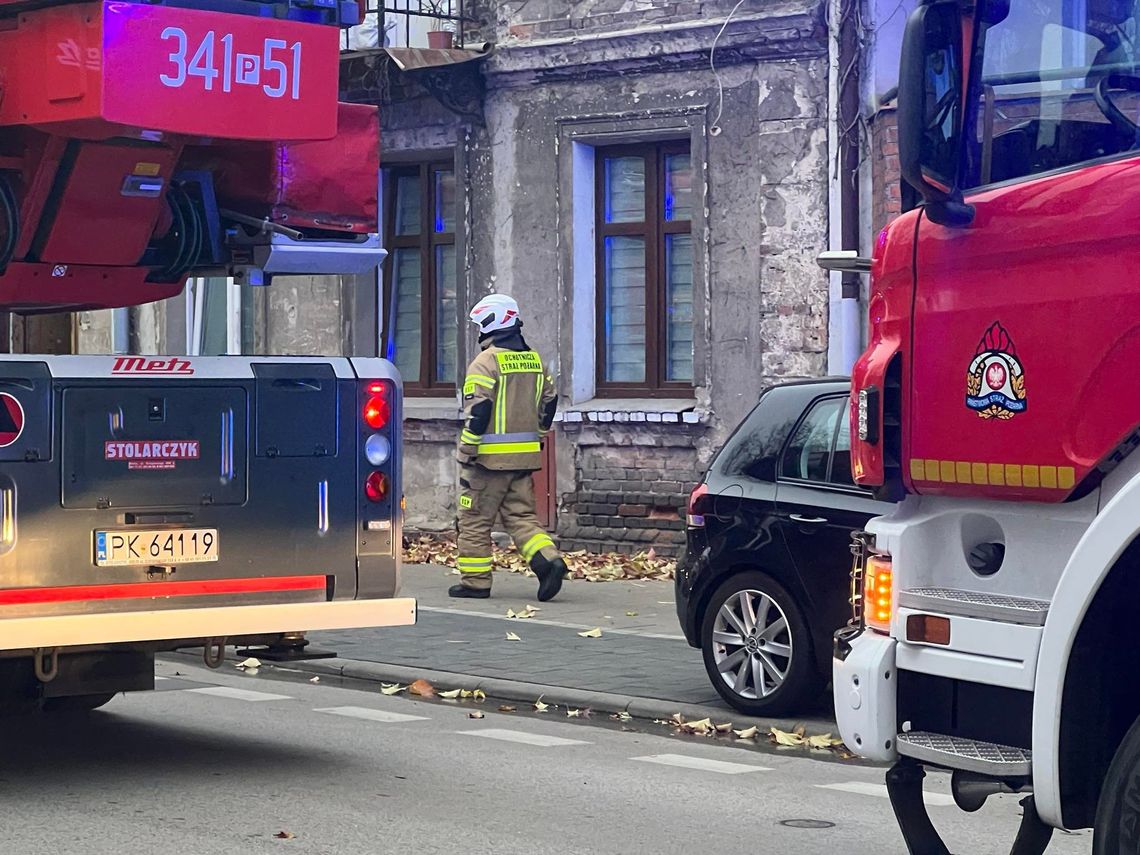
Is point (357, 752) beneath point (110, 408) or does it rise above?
beneath

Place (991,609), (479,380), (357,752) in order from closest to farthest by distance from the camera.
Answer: (991,609) < (357,752) < (479,380)

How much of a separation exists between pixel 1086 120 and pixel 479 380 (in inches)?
356

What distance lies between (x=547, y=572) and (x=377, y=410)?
5.71m

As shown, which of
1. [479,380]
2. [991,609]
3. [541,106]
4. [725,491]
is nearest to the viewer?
[991,609]

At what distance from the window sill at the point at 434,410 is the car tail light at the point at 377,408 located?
31.8 feet

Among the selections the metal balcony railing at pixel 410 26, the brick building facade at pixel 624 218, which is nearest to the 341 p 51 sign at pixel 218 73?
the brick building facade at pixel 624 218

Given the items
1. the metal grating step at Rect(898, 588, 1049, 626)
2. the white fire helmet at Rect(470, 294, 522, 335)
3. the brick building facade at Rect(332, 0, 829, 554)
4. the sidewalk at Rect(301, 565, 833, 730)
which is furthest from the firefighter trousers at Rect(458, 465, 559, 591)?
the metal grating step at Rect(898, 588, 1049, 626)

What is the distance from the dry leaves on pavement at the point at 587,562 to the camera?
15.6 m

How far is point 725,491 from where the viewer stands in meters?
9.56

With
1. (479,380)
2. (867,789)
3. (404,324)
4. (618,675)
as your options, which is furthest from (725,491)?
(404,324)

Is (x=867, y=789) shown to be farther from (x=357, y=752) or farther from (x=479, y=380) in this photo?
(x=479, y=380)

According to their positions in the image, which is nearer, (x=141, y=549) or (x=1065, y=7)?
(x=1065, y=7)

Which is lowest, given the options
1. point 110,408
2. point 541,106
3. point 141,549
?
point 141,549

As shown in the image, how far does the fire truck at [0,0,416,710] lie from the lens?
23.5 feet
